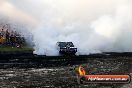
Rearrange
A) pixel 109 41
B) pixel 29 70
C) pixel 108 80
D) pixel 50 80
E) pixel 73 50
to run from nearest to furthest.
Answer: pixel 108 80, pixel 50 80, pixel 29 70, pixel 73 50, pixel 109 41

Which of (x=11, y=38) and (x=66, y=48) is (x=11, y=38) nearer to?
(x=11, y=38)

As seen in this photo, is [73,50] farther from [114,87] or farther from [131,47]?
[114,87]

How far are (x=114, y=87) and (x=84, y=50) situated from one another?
56.8 metres

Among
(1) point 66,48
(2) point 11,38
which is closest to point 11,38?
(2) point 11,38

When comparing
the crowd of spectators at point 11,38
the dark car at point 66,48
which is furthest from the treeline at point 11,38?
the dark car at point 66,48

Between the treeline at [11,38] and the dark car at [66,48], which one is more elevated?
the treeline at [11,38]

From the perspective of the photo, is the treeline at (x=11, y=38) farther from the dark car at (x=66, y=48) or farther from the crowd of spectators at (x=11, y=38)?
the dark car at (x=66, y=48)

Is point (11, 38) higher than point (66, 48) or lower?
higher

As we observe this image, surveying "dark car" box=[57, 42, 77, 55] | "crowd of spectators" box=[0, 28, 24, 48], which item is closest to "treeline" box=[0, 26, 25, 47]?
"crowd of spectators" box=[0, 28, 24, 48]

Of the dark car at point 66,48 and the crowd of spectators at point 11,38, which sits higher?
the crowd of spectators at point 11,38

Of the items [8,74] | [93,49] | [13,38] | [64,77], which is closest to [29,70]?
[8,74]

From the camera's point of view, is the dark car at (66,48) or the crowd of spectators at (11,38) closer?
the dark car at (66,48)

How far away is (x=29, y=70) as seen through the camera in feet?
158

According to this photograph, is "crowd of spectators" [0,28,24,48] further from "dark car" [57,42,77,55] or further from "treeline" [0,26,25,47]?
"dark car" [57,42,77,55]
